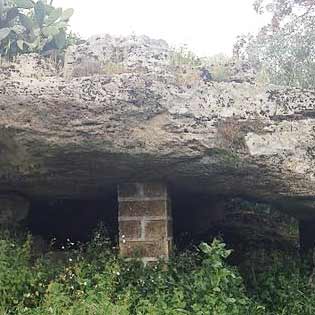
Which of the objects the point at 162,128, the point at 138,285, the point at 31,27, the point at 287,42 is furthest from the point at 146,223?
the point at 287,42

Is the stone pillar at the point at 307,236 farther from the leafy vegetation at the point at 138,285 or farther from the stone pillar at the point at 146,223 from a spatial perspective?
the stone pillar at the point at 146,223

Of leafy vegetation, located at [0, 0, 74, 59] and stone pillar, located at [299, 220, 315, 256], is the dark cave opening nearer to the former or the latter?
stone pillar, located at [299, 220, 315, 256]

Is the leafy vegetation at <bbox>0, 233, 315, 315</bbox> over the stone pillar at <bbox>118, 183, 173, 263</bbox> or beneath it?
beneath

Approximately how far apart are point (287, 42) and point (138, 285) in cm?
780

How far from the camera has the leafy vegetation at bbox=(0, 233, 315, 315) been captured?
4.04 m

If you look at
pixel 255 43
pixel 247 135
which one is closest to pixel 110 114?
pixel 247 135

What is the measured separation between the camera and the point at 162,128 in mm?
4277

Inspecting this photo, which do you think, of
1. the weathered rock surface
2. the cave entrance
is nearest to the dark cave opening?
the cave entrance

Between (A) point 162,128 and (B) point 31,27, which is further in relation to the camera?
(B) point 31,27

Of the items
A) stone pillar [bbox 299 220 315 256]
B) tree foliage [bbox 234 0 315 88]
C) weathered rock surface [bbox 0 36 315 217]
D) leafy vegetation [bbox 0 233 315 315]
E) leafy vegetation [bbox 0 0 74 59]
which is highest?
tree foliage [bbox 234 0 315 88]

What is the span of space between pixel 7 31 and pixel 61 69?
626 millimetres

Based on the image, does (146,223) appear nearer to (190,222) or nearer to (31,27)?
(190,222)

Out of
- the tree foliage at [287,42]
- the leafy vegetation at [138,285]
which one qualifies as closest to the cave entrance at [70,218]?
the leafy vegetation at [138,285]

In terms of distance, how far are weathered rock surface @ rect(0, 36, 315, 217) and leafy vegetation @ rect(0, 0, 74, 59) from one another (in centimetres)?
50
